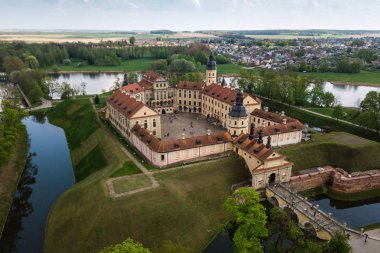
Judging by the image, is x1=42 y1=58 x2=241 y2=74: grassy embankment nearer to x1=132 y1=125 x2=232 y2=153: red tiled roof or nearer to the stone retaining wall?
x1=132 y1=125 x2=232 y2=153: red tiled roof

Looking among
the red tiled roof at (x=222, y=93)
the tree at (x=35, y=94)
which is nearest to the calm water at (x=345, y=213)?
the red tiled roof at (x=222, y=93)

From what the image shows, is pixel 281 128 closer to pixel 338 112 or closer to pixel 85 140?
pixel 338 112

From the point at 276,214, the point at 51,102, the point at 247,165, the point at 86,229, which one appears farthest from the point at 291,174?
the point at 51,102

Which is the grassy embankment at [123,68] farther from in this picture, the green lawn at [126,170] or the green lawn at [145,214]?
the green lawn at [145,214]

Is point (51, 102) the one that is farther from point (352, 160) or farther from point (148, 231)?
point (352, 160)

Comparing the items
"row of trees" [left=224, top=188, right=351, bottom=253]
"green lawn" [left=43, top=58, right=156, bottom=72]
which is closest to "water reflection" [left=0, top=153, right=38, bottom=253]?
"row of trees" [left=224, top=188, right=351, bottom=253]

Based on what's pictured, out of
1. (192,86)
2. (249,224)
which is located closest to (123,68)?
(192,86)

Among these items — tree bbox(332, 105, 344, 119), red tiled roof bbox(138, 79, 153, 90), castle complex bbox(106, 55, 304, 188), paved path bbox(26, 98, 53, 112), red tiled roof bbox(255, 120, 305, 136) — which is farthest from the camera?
paved path bbox(26, 98, 53, 112)
